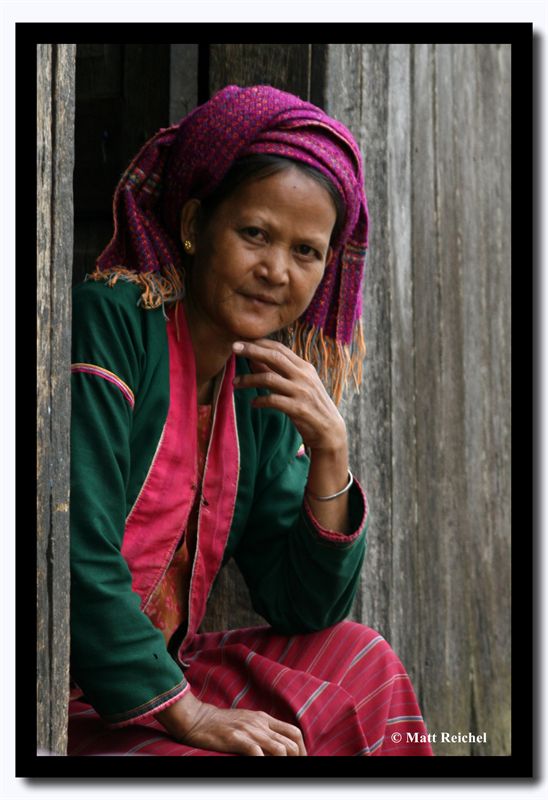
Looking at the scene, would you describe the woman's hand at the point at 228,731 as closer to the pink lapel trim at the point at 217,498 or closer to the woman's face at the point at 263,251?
the pink lapel trim at the point at 217,498

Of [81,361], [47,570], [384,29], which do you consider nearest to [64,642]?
[47,570]

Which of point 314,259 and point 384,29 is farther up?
point 384,29

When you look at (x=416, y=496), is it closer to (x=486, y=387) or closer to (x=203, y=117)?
(x=486, y=387)

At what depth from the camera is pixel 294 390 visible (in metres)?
2.22

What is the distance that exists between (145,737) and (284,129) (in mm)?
1215

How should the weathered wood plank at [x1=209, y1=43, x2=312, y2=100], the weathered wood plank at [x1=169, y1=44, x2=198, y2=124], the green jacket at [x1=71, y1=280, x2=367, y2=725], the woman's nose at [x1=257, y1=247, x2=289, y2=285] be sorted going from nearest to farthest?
the green jacket at [x1=71, y1=280, x2=367, y2=725] < the woman's nose at [x1=257, y1=247, x2=289, y2=285] < the weathered wood plank at [x1=209, y1=43, x2=312, y2=100] < the weathered wood plank at [x1=169, y1=44, x2=198, y2=124]

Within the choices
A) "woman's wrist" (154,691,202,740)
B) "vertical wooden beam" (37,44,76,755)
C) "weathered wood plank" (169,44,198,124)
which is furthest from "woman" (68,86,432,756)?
"weathered wood plank" (169,44,198,124)

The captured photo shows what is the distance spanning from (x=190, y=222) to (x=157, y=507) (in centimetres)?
59

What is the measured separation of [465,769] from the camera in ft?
6.40

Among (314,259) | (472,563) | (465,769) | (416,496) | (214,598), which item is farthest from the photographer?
(472,563)

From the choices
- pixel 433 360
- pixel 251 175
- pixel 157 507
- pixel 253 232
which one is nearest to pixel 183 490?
pixel 157 507

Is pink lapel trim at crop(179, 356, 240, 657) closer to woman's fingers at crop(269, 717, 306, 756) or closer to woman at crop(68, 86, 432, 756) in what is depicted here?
woman at crop(68, 86, 432, 756)

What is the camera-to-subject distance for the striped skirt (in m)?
2.01

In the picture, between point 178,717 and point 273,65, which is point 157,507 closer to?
point 178,717
